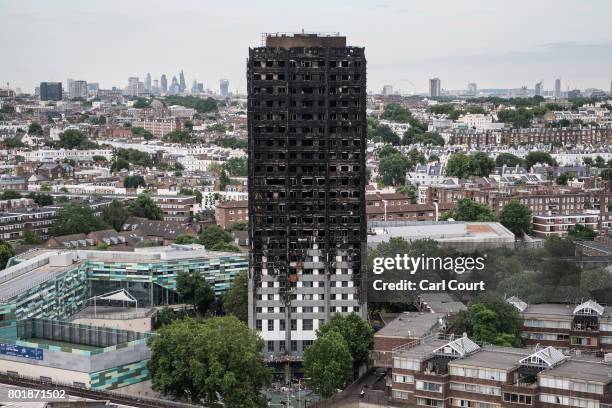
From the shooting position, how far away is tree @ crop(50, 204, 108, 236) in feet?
187

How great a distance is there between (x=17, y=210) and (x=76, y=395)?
33821 mm

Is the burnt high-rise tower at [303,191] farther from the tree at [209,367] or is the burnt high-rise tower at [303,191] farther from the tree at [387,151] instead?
the tree at [387,151]

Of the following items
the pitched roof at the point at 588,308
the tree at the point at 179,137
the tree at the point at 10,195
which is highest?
the tree at the point at 179,137

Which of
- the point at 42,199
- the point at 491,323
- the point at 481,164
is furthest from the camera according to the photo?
the point at 481,164

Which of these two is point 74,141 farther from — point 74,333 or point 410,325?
point 410,325

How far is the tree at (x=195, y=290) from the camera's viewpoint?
131ft

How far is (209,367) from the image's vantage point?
94.8 feet

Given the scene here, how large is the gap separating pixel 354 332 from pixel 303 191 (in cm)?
452

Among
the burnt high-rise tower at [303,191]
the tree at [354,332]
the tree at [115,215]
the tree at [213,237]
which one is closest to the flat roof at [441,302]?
the burnt high-rise tower at [303,191]

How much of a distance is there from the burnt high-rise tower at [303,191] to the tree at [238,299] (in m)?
2.29

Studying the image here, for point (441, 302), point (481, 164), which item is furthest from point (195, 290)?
point (481, 164)

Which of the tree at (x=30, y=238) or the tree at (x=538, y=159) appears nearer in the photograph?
the tree at (x=30, y=238)

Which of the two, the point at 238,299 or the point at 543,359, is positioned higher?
the point at 543,359

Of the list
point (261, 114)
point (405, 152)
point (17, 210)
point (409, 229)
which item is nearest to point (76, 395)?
point (261, 114)
